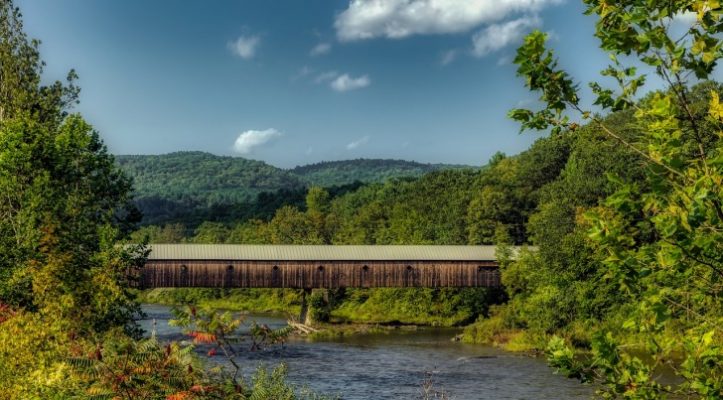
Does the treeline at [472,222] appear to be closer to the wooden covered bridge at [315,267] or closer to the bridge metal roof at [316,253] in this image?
the wooden covered bridge at [315,267]

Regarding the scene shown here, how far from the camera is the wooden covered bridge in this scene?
4206cm

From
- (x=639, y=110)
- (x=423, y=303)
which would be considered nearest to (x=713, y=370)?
(x=639, y=110)

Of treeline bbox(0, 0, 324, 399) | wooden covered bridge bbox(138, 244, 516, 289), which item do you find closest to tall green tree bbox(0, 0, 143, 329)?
treeline bbox(0, 0, 324, 399)

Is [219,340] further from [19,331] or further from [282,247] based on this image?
[282,247]

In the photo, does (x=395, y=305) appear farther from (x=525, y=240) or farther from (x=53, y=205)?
(x=53, y=205)

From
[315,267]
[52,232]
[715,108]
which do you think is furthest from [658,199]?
[315,267]

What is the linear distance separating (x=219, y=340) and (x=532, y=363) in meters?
25.9

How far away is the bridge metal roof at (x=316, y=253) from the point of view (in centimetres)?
4250

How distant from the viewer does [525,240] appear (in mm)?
58500

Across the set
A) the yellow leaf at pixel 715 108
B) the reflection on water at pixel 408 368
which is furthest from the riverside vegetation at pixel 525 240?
the reflection on water at pixel 408 368

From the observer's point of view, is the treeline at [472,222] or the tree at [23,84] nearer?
the tree at [23,84]

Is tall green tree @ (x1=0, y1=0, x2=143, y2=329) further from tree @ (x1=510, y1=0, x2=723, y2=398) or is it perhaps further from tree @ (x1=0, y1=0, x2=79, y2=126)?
tree @ (x1=510, y1=0, x2=723, y2=398)

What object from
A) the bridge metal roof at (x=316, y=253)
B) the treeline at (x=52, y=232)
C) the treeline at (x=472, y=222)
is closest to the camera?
the treeline at (x=52, y=232)

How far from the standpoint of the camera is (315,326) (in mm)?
46781
